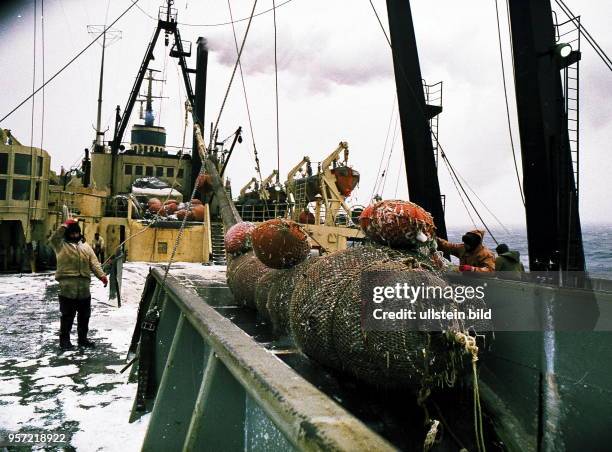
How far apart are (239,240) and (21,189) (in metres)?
14.4

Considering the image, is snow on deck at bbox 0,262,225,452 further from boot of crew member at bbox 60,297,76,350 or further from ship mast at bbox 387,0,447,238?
ship mast at bbox 387,0,447,238

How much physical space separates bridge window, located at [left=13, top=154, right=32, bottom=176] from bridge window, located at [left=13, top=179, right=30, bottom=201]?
1.05 ft

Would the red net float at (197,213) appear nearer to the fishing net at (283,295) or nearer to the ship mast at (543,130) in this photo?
the ship mast at (543,130)

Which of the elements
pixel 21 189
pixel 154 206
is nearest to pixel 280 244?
pixel 21 189

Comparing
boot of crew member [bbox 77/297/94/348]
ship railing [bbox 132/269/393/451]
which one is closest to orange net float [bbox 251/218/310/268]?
ship railing [bbox 132/269/393/451]

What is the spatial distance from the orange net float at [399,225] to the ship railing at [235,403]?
100 cm

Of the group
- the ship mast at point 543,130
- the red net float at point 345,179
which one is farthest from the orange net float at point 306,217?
the ship mast at point 543,130

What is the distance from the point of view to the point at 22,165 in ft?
52.6

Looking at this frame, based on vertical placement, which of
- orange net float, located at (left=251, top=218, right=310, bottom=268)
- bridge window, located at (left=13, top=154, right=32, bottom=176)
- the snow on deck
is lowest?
the snow on deck

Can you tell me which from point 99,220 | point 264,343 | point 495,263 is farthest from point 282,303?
point 99,220

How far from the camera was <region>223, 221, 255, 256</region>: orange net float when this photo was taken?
511cm

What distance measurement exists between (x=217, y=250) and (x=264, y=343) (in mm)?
15666

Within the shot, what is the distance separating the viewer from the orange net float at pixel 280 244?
361cm

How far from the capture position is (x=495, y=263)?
4.71m
